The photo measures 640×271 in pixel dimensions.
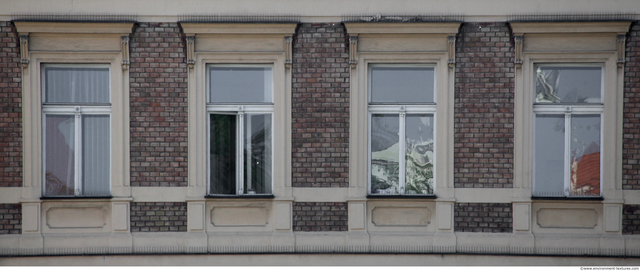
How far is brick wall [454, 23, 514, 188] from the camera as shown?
7031mm

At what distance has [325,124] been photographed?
710cm

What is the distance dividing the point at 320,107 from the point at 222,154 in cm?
139

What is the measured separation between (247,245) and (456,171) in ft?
9.06

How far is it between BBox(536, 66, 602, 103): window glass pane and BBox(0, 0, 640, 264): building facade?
2 cm

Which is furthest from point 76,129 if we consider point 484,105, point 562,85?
point 562,85

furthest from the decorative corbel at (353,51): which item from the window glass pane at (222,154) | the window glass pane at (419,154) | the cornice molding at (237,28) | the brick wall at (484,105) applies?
the window glass pane at (222,154)

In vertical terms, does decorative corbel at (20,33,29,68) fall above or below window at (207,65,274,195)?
above

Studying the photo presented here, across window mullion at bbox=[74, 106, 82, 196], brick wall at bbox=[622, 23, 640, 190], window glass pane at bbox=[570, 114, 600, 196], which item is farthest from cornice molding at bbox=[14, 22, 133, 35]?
brick wall at bbox=[622, 23, 640, 190]

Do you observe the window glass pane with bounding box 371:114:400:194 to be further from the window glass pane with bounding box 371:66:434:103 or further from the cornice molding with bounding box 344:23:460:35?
the cornice molding with bounding box 344:23:460:35

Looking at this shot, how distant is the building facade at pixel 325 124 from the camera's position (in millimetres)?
7012

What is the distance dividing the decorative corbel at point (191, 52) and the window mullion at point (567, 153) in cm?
468

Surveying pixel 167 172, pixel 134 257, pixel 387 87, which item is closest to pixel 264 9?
pixel 387 87

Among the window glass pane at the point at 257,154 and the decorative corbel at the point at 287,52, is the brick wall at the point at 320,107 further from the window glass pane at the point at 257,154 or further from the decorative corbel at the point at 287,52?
the window glass pane at the point at 257,154

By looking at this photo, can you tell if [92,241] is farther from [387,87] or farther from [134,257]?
[387,87]
